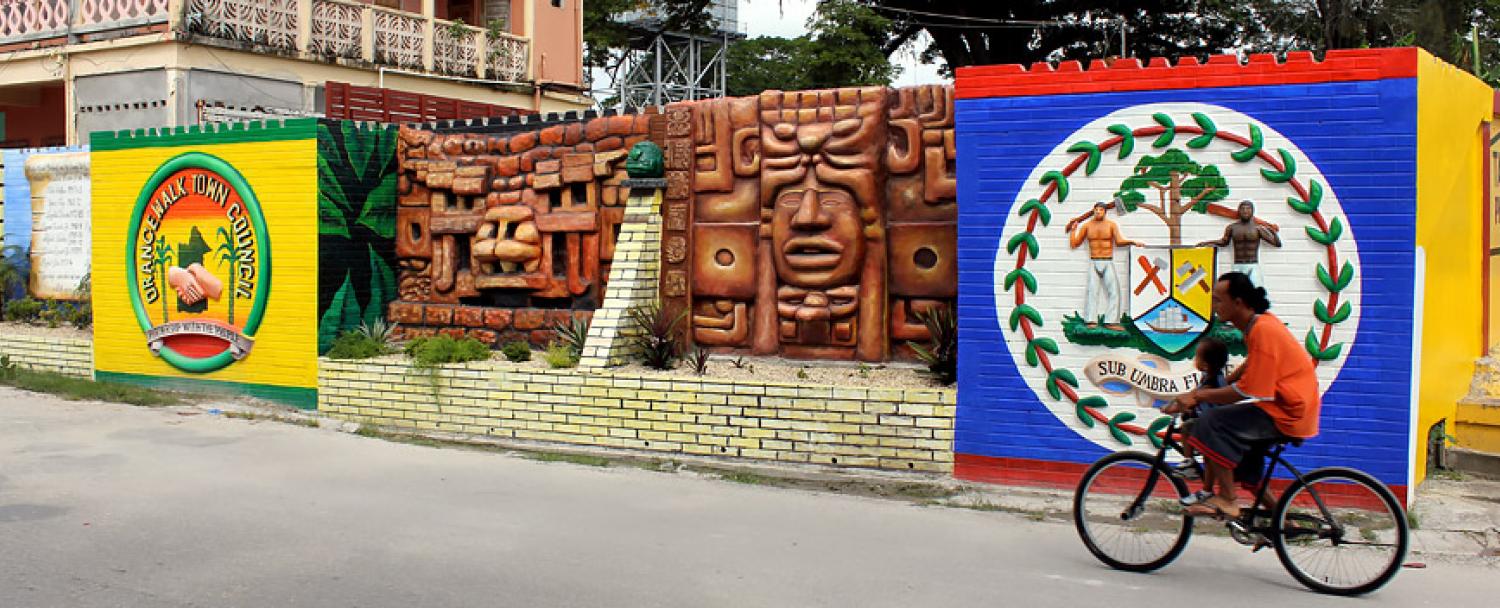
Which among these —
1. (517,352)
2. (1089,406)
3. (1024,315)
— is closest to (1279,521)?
Result: (1089,406)

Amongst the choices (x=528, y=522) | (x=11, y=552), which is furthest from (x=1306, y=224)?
(x=11, y=552)

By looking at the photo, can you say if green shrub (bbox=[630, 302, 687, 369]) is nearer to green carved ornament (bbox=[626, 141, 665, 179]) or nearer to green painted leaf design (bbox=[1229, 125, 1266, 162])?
green carved ornament (bbox=[626, 141, 665, 179])

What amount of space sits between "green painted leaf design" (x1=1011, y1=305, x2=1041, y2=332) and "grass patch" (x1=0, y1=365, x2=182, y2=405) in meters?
8.74

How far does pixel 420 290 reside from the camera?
13789 mm

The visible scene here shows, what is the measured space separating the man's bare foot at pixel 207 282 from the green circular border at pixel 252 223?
0.55 m

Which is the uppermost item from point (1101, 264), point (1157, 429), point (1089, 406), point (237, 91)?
point (237, 91)

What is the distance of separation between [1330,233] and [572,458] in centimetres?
577

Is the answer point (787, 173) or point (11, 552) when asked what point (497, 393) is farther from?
point (11, 552)

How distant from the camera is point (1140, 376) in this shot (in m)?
8.98

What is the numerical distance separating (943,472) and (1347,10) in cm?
1846

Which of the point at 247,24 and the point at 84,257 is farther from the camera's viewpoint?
the point at 247,24

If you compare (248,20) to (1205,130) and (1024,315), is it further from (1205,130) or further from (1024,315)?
(1205,130)

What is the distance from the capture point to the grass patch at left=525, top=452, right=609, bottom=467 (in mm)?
10486

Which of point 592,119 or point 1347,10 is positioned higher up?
point 1347,10
